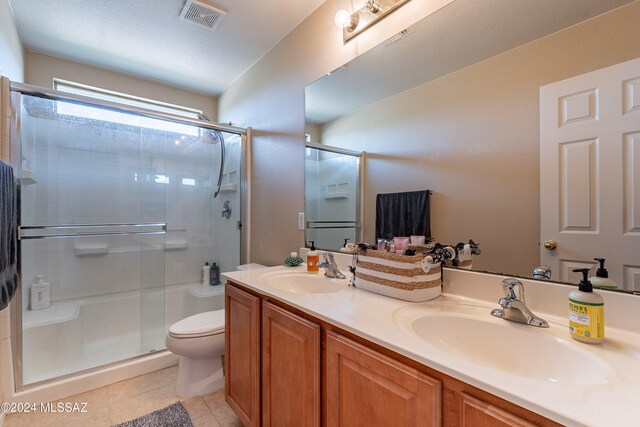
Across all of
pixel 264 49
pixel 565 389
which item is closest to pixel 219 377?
pixel 565 389

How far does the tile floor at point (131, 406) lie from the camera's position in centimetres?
152

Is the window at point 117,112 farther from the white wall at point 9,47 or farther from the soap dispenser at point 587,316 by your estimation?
the soap dispenser at point 587,316

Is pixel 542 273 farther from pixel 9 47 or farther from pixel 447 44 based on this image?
pixel 9 47

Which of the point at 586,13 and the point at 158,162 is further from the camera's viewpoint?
the point at 158,162

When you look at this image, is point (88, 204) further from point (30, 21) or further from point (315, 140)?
point (315, 140)

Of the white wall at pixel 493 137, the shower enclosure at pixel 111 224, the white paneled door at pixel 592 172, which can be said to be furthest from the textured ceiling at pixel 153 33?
the white paneled door at pixel 592 172

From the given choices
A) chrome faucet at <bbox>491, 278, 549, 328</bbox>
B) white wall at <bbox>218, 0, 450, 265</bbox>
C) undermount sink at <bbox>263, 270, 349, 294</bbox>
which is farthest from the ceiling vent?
chrome faucet at <bbox>491, 278, 549, 328</bbox>

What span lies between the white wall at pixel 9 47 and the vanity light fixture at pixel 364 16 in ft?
6.18

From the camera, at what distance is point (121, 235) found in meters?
2.21

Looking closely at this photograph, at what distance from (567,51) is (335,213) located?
3.98 feet

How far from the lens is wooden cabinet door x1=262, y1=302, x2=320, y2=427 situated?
3.12 feet

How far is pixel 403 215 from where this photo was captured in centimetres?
134

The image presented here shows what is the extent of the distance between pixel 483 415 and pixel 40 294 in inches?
102

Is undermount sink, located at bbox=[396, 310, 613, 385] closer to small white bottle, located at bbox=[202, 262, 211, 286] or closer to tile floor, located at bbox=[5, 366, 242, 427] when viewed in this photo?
tile floor, located at bbox=[5, 366, 242, 427]
